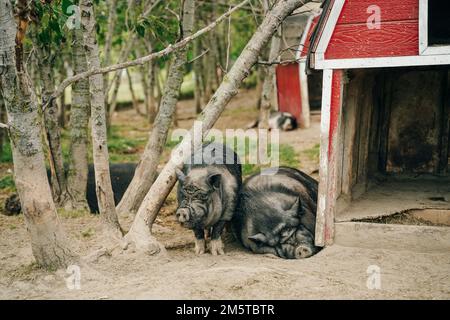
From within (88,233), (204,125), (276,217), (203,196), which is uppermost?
(204,125)

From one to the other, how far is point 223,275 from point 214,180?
116 centimetres


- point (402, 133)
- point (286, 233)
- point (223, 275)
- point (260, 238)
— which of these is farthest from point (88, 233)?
point (402, 133)

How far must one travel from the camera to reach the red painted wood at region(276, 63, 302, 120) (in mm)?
13188

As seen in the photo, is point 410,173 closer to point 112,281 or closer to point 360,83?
point 360,83

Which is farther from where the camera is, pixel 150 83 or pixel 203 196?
→ pixel 150 83

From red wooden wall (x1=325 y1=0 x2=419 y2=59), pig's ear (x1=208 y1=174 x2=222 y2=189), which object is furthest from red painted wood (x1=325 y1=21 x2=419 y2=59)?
pig's ear (x1=208 y1=174 x2=222 y2=189)

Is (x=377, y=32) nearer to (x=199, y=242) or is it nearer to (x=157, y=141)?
(x=199, y=242)

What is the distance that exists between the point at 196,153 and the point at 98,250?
1504 mm

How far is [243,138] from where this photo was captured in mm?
11930

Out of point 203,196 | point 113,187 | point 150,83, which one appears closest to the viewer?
point 203,196

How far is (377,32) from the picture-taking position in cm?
511

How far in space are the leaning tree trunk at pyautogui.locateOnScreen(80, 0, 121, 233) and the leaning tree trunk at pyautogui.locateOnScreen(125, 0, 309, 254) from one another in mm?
390

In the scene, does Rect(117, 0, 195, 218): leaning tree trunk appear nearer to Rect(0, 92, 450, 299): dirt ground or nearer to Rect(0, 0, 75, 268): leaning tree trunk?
Rect(0, 92, 450, 299): dirt ground

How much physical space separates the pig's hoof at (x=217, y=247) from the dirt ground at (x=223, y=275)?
0.34ft
